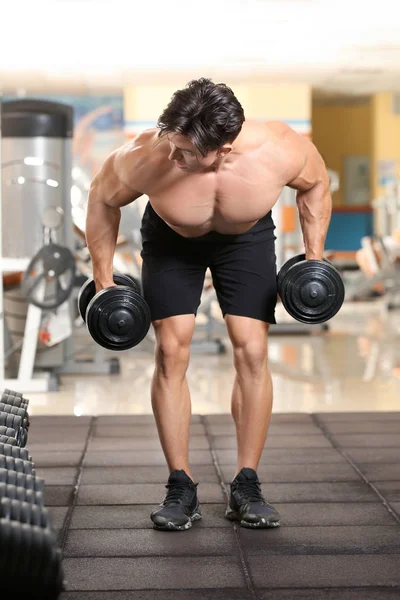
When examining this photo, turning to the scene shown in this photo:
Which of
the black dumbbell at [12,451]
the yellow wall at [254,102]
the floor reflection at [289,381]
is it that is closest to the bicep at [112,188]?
the black dumbbell at [12,451]

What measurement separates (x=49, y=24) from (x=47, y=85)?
3.32m

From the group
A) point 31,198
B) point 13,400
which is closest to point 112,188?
point 13,400

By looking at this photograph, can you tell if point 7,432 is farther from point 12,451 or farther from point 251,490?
point 251,490

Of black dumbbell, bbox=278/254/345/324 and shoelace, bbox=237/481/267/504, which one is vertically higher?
black dumbbell, bbox=278/254/345/324

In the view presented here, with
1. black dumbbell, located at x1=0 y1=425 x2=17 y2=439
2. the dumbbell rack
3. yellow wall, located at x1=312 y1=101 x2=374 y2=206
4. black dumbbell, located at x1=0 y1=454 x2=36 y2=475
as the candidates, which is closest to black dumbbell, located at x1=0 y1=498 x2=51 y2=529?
black dumbbell, located at x1=0 y1=454 x2=36 y2=475

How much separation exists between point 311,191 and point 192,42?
697cm

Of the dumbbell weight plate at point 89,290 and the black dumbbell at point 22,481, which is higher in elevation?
the dumbbell weight plate at point 89,290

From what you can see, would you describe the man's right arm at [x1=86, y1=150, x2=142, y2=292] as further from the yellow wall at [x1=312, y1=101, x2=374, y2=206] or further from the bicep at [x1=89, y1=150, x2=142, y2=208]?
the yellow wall at [x1=312, y1=101, x2=374, y2=206]

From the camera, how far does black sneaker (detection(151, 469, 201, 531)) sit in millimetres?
2195

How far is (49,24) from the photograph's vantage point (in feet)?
26.6

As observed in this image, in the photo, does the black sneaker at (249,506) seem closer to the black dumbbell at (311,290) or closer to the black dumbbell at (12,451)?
the black dumbbell at (311,290)

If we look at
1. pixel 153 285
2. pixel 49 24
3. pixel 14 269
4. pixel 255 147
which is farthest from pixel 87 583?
pixel 49 24

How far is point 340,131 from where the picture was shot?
48.2 ft

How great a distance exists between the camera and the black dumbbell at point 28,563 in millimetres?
1324
